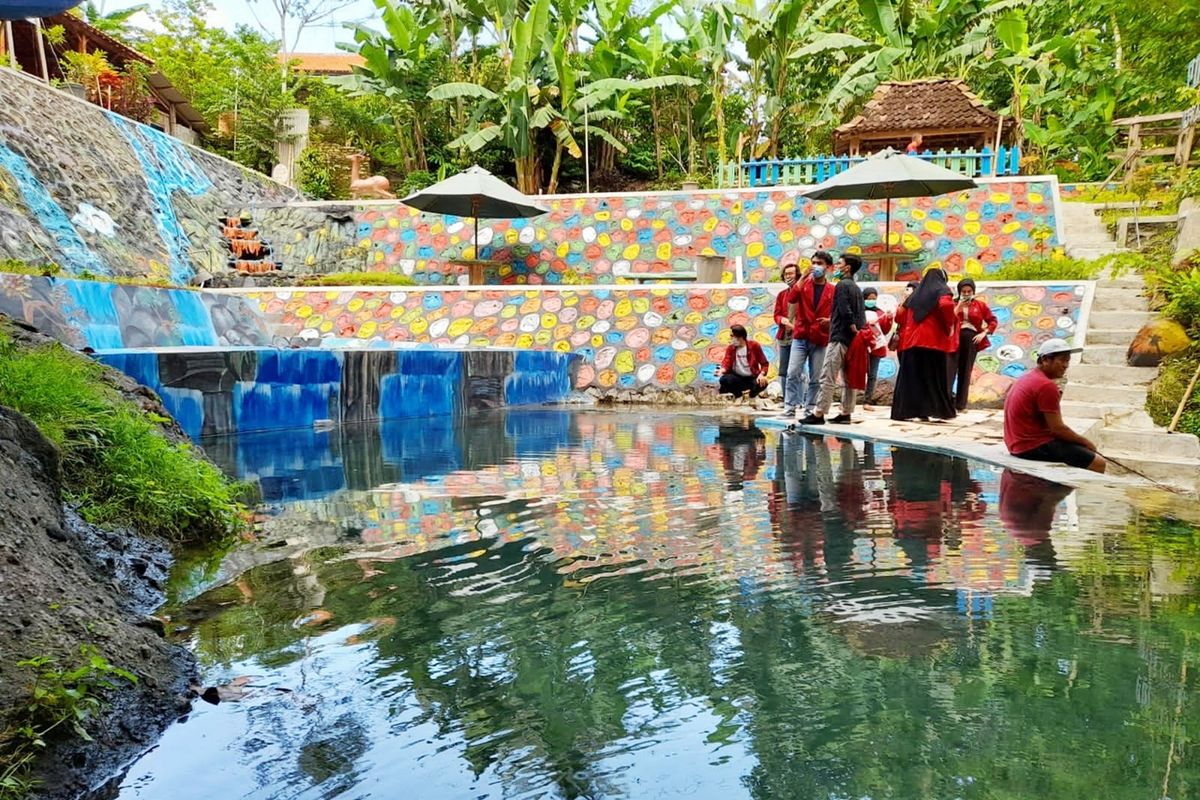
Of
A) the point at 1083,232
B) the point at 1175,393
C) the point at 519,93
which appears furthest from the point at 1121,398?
the point at 519,93

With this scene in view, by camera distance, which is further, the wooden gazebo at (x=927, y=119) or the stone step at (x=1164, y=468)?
the wooden gazebo at (x=927, y=119)

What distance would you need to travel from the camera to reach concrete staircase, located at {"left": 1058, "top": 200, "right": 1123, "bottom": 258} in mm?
15453

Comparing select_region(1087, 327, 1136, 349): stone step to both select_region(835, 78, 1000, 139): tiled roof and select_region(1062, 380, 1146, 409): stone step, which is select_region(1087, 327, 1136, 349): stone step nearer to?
select_region(1062, 380, 1146, 409): stone step

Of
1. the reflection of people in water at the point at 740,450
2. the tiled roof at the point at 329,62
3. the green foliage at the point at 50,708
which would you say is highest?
the tiled roof at the point at 329,62

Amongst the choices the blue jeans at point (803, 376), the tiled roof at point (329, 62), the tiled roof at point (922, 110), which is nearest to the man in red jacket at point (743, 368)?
the blue jeans at point (803, 376)

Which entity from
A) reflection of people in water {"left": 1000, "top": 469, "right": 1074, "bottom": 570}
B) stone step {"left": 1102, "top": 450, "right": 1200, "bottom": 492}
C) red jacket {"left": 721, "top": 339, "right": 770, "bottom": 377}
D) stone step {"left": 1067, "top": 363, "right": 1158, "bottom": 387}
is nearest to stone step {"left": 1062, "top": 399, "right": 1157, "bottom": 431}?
stone step {"left": 1067, "top": 363, "right": 1158, "bottom": 387}

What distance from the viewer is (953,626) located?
3.40 m

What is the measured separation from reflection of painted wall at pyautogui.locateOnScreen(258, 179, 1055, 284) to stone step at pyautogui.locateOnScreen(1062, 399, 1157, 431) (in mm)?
7698

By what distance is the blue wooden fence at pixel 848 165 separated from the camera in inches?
733

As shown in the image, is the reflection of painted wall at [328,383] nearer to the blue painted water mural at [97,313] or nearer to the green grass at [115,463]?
the blue painted water mural at [97,313]

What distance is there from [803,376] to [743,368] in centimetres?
201

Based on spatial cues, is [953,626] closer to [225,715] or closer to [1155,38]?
[225,715]

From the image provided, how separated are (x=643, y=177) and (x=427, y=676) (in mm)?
28366

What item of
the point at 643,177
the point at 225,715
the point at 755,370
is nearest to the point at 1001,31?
the point at 643,177
